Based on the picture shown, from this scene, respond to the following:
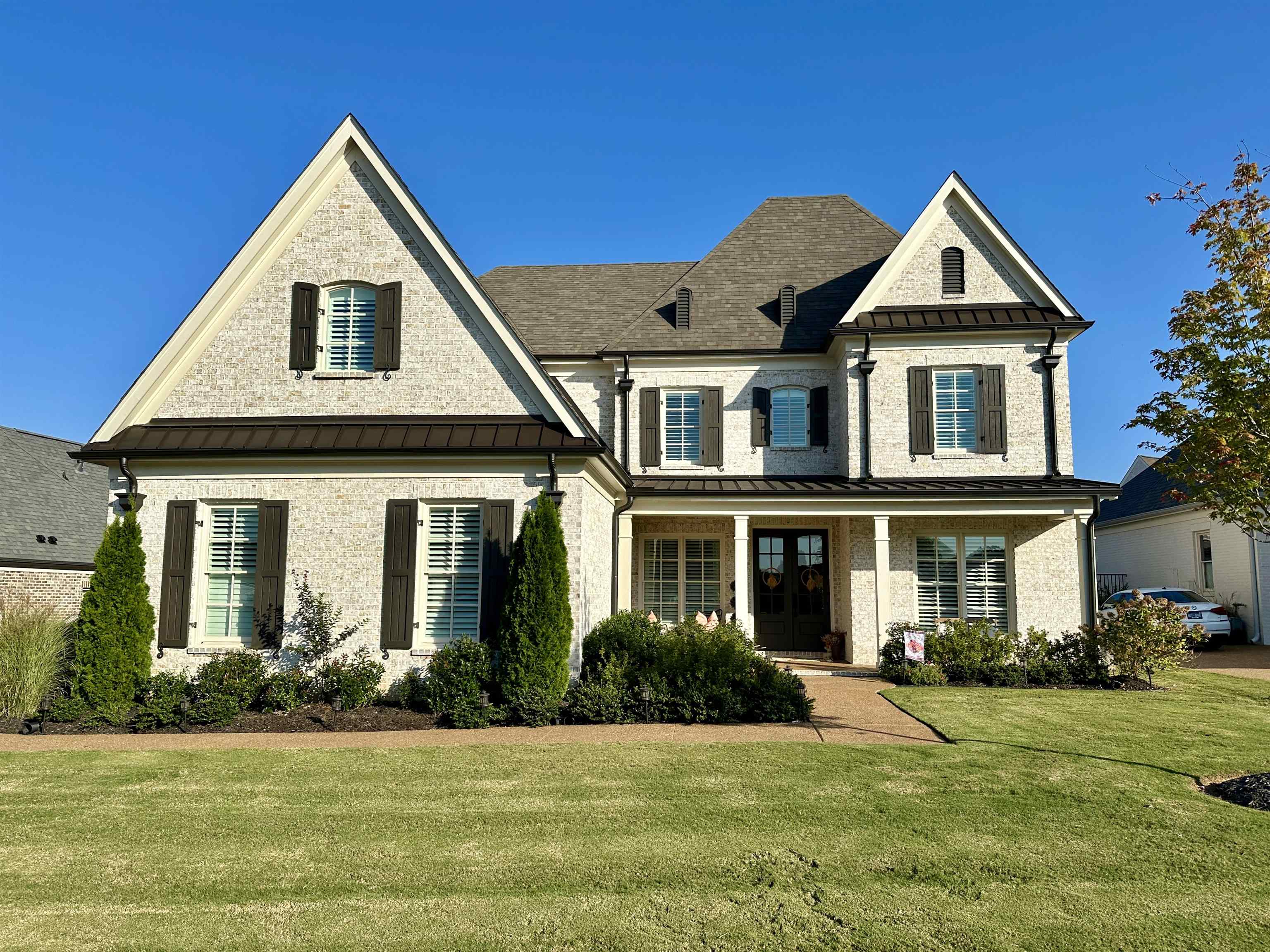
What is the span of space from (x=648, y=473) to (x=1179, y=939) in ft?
43.7

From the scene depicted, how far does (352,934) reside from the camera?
443 cm

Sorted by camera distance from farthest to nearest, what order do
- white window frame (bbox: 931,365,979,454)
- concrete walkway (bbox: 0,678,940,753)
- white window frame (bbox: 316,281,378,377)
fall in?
white window frame (bbox: 931,365,979,454)
white window frame (bbox: 316,281,378,377)
concrete walkway (bbox: 0,678,940,753)

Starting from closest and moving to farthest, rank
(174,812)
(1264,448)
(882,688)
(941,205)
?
(174,812)
(1264,448)
(882,688)
(941,205)

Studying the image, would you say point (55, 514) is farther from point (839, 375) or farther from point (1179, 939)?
point (1179, 939)

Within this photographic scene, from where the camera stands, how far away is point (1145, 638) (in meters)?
13.0

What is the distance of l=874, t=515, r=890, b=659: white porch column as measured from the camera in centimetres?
1441

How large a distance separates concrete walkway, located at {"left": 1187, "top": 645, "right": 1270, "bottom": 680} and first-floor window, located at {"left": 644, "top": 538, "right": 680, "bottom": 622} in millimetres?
10333

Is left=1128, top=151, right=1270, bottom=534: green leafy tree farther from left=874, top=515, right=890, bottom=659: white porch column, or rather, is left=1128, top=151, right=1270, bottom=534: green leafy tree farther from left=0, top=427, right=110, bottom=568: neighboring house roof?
left=0, top=427, right=110, bottom=568: neighboring house roof

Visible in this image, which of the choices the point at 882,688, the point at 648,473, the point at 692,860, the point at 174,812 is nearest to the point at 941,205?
the point at 648,473

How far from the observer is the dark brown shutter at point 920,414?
52.1 ft

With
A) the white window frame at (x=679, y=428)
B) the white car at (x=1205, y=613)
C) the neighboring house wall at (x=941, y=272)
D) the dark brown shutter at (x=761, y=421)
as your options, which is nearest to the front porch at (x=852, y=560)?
the white window frame at (x=679, y=428)

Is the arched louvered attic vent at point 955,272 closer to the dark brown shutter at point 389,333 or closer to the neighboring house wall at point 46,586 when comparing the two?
the dark brown shutter at point 389,333

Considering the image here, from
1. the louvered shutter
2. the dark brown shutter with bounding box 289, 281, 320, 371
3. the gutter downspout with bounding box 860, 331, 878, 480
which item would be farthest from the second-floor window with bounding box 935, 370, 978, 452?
the dark brown shutter with bounding box 289, 281, 320, 371

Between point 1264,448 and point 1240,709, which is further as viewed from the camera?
point 1240,709
